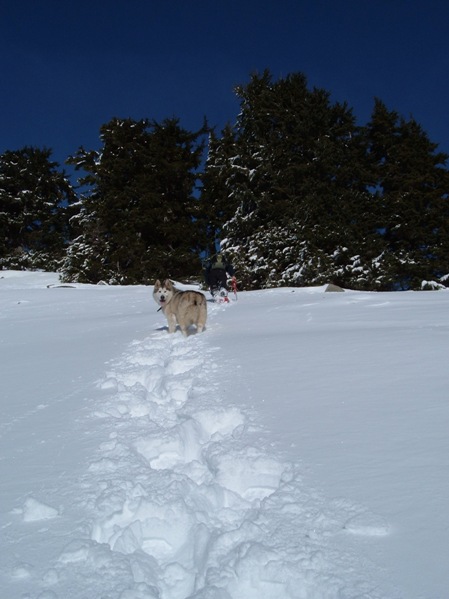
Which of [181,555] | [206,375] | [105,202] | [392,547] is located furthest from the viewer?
[105,202]

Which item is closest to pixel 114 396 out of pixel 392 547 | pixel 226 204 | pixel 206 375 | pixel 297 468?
pixel 206 375

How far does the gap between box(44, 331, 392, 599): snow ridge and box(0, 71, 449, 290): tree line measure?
712 inches

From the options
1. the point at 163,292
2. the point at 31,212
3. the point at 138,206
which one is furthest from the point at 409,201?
the point at 31,212

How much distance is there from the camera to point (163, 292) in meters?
8.04

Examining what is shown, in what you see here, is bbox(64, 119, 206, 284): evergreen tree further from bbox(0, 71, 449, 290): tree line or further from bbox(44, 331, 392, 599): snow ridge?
bbox(44, 331, 392, 599): snow ridge

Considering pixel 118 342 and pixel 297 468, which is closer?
pixel 297 468

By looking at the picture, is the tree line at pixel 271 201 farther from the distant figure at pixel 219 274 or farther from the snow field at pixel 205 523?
the snow field at pixel 205 523

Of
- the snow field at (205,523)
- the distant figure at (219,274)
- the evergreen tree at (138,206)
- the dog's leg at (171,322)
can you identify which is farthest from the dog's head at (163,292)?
the evergreen tree at (138,206)

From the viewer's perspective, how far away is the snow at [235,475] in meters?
1.73

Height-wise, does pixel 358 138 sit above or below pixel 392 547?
above

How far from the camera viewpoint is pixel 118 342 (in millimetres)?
7203

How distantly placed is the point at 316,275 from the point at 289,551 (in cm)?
1920

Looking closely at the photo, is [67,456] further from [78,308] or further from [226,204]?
[226,204]

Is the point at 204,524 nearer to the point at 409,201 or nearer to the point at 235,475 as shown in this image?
the point at 235,475
